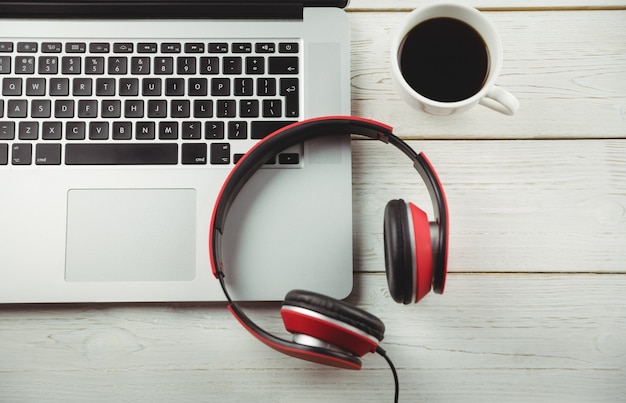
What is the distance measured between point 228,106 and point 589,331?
1.54 ft

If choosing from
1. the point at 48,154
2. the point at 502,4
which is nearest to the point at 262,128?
the point at 48,154

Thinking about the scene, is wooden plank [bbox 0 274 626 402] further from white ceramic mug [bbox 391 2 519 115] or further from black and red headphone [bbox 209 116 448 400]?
white ceramic mug [bbox 391 2 519 115]

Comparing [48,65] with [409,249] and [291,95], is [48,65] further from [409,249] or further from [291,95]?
[409,249]

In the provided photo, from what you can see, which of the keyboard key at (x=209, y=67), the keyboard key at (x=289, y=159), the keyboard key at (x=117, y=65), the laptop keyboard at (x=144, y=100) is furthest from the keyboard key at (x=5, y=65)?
the keyboard key at (x=289, y=159)

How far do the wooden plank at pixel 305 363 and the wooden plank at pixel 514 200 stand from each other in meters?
0.05

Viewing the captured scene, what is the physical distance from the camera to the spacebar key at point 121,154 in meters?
0.54

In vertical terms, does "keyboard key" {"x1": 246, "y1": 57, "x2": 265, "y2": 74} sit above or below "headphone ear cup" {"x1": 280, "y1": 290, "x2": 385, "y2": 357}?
above

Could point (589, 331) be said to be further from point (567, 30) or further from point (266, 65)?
point (266, 65)

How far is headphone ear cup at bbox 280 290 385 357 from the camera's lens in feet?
1.46

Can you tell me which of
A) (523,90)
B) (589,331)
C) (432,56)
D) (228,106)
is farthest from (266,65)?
(589,331)

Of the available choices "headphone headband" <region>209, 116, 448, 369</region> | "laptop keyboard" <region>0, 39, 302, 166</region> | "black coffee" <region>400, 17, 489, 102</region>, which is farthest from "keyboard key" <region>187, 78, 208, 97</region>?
"black coffee" <region>400, 17, 489, 102</region>

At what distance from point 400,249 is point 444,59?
0.71 feet

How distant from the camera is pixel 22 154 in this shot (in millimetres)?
539

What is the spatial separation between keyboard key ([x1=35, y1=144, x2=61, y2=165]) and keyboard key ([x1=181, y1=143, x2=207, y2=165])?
132 millimetres
